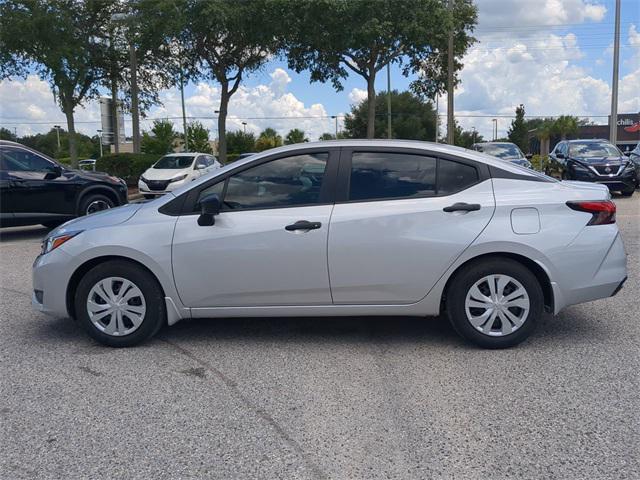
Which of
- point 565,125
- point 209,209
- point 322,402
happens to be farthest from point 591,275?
point 565,125

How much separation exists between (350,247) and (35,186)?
327 inches

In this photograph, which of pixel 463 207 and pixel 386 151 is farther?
pixel 386 151

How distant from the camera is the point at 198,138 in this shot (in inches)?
2525

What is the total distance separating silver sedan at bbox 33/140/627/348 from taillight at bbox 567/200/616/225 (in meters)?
0.01

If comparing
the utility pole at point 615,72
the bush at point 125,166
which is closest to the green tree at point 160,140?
A: the bush at point 125,166

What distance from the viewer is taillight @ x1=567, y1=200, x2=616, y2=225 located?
4.64 metres

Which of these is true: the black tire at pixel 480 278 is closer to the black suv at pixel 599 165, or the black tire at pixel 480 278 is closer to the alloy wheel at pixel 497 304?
the alloy wheel at pixel 497 304

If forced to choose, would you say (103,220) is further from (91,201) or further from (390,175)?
(91,201)

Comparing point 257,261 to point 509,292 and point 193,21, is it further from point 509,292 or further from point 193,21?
point 193,21

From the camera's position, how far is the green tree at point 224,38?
23.6 metres

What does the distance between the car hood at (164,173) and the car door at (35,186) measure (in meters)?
7.54

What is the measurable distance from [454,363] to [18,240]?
31.5 ft

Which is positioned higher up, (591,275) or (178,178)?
(178,178)

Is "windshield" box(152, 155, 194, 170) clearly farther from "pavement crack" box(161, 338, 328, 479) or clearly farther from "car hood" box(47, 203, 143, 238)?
"pavement crack" box(161, 338, 328, 479)
